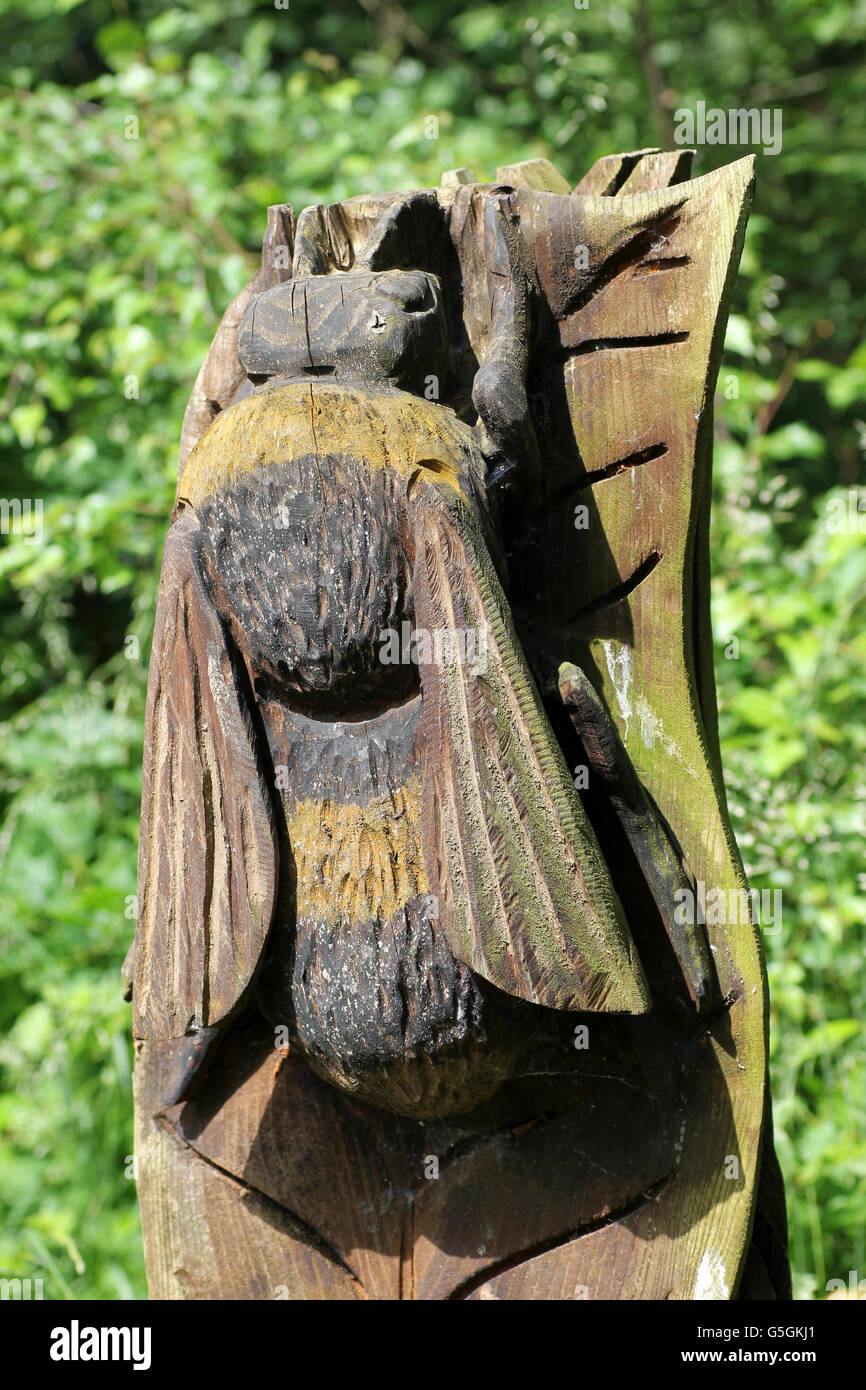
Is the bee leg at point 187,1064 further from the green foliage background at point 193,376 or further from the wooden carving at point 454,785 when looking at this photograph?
the green foliage background at point 193,376

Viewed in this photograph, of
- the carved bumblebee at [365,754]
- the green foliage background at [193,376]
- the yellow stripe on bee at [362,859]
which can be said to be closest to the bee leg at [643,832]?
the carved bumblebee at [365,754]

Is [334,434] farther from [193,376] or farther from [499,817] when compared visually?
[193,376]

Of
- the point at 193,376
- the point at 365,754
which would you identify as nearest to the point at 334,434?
the point at 365,754

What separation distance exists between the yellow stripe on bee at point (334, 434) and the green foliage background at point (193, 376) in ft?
4.11

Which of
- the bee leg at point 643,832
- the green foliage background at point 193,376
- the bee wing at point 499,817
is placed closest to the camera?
the bee wing at point 499,817

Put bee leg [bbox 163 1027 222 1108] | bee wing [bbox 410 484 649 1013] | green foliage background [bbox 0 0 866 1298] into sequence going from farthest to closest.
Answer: green foliage background [bbox 0 0 866 1298] → bee leg [bbox 163 1027 222 1108] → bee wing [bbox 410 484 649 1013]

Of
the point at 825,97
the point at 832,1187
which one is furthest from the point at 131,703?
the point at 825,97

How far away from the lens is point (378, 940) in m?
1.25

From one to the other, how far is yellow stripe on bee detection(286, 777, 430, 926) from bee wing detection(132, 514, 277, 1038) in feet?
0.13

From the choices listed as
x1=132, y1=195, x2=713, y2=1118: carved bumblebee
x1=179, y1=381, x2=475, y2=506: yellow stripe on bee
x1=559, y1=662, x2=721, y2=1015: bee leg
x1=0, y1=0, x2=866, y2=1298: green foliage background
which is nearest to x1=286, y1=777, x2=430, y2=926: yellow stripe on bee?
x1=132, y1=195, x2=713, y2=1118: carved bumblebee

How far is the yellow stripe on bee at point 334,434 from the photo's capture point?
1.26 metres

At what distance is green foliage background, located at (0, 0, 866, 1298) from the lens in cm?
262

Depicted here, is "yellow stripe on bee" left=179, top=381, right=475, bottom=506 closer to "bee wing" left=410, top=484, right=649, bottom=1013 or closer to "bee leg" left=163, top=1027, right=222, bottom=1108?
"bee wing" left=410, top=484, right=649, bottom=1013

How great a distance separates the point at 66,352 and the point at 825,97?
2.49 meters
